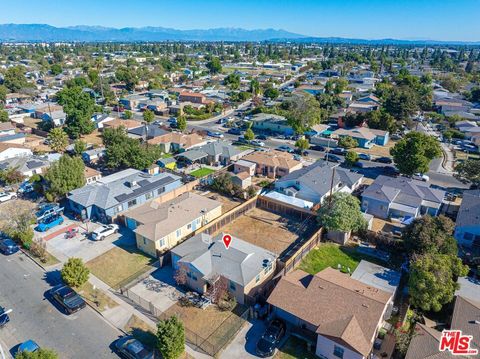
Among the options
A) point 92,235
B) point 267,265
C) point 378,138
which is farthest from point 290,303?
point 378,138

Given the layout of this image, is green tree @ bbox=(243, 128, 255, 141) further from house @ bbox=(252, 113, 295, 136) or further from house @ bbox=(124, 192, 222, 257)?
house @ bbox=(124, 192, 222, 257)

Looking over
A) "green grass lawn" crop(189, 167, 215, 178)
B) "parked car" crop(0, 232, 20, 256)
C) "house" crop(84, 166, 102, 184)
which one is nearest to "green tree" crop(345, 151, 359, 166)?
"green grass lawn" crop(189, 167, 215, 178)

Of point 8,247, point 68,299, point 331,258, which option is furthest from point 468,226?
point 8,247

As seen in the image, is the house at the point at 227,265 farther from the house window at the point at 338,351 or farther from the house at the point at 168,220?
the house window at the point at 338,351

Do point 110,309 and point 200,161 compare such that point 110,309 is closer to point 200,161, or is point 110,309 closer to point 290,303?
point 290,303

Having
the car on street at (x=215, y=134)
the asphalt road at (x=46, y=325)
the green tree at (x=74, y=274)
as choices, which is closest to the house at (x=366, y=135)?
the car on street at (x=215, y=134)

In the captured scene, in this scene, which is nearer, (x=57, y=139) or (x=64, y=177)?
(x=64, y=177)

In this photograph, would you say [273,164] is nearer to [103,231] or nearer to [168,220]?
[168,220]
